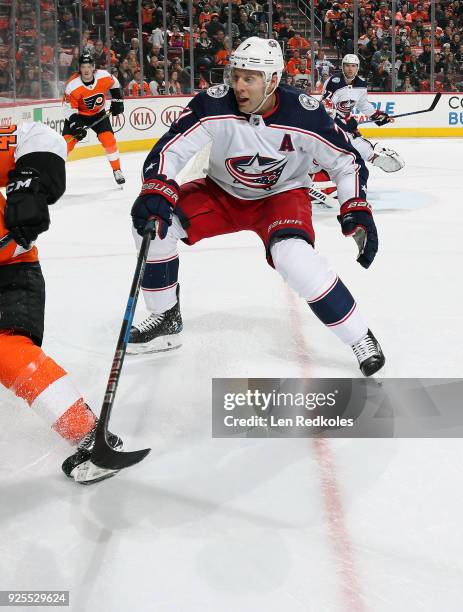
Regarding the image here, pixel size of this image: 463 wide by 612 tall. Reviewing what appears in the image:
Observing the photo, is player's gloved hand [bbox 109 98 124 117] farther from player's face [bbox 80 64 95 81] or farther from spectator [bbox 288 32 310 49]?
spectator [bbox 288 32 310 49]

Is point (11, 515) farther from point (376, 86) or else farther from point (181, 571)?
point (376, 86)

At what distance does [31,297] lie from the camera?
1.99 metres

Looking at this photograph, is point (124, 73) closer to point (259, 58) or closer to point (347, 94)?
point (347, 94)

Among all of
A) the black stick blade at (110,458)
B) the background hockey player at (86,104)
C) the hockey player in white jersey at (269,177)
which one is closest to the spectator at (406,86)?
the background hockey player at (86,104)

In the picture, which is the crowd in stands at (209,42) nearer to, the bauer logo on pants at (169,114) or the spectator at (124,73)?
the spectator at (124,73)

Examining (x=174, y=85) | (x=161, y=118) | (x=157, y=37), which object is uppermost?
(x=157, y=37)

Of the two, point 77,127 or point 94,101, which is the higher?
point 94,101

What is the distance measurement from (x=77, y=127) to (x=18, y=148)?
Result: 5.78 metres

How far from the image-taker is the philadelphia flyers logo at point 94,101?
7532 millimetres

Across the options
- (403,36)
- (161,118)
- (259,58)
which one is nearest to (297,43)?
(403,36)

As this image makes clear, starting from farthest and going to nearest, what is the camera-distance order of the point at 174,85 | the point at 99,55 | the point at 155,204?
the point at 174,85
the point at 99,55
the point at 155,204

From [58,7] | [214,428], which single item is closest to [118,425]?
[214,428]

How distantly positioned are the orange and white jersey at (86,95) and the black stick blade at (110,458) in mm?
6218

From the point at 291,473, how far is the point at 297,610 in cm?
57
